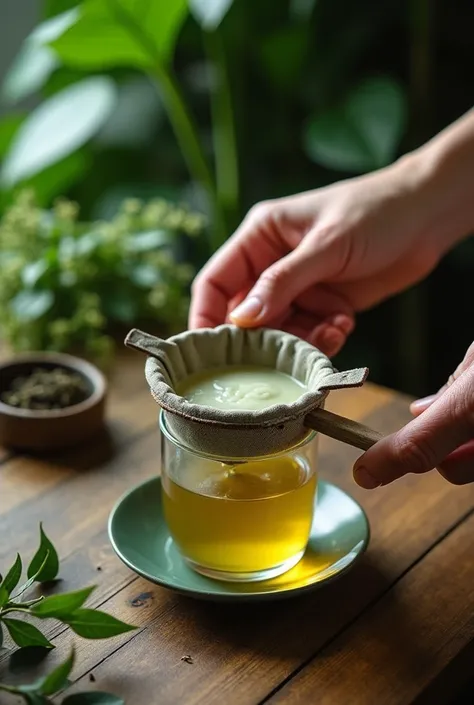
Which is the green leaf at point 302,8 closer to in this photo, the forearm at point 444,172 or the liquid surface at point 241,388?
the forearm at point 444,172

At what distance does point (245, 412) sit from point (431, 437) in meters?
0.17

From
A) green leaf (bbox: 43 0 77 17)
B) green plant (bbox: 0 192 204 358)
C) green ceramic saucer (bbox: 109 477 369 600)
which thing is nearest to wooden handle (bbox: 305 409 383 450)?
green ceramic saucer (bbox: 109 477 369 600)

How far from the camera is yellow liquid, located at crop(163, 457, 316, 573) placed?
0.93m

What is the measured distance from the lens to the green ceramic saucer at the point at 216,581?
3.15 feet

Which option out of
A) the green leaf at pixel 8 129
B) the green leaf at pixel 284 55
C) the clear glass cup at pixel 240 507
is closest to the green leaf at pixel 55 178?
the green leaf at pixel 8 129

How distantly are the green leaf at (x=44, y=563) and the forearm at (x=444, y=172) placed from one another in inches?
26.2

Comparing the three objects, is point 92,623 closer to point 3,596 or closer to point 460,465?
point 3,596

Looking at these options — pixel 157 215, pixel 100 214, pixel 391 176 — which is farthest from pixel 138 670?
pixel 100 214

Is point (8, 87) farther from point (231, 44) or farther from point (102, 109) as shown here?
point (231, 44)

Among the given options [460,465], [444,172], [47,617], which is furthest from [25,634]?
[444,172]

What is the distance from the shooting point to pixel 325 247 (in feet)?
3.99

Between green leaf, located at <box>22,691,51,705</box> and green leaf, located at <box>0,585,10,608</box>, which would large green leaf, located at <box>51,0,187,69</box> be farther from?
green leaf, located at <box>22,691,51,705</box>

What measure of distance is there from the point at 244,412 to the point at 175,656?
243 mm

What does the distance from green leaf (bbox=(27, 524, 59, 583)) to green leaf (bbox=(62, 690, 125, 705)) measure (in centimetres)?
15
